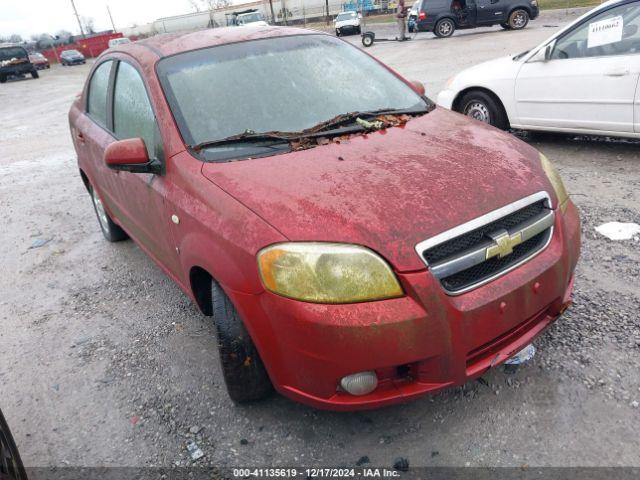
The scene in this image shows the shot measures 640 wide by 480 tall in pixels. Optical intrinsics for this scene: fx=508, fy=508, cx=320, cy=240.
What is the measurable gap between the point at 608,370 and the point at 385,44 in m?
21.4

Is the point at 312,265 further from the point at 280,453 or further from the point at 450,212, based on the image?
the point at 280,453

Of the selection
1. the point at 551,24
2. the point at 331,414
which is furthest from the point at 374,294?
the point at 551,24

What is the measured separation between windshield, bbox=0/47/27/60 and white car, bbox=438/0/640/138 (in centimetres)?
2837

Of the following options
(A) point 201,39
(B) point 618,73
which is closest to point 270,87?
(A) point 201,39

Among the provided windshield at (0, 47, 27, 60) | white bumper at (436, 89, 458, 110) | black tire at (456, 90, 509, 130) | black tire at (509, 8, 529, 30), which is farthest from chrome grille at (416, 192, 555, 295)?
windshield at (0, 47, 27, 60)

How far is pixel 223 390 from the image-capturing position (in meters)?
2.66

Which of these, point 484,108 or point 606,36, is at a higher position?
point 606,36

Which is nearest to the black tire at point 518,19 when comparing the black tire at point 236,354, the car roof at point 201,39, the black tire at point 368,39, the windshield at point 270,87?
the black tire at point 368,39

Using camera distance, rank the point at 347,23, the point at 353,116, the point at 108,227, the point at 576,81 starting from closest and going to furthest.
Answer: the point at 353,116, the point at 108,227, the point at 576,81, the point at 347,23

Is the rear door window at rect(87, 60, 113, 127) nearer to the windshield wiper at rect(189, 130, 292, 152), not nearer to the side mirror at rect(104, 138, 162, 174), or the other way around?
the side mirror at rect(104, 138, 162, 174)

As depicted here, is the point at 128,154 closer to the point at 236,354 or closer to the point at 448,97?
the point at 236,354

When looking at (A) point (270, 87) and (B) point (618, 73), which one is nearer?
(A) point (270, 87)

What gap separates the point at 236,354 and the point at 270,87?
149 cm

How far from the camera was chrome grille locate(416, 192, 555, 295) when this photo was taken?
1.93 meters
